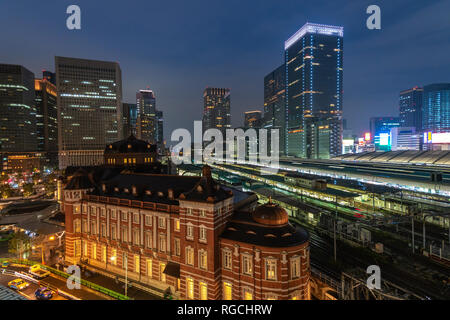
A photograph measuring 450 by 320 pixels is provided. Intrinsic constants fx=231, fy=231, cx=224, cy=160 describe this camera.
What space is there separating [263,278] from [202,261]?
9.02m

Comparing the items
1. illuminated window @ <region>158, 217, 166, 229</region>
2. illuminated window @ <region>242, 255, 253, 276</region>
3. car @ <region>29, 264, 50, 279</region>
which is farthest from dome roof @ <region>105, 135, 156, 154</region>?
illuminated window @ <region>242, 255, 253, 276</region>

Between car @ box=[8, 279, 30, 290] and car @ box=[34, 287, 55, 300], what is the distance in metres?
4.47

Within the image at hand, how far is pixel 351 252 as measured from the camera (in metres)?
47.8

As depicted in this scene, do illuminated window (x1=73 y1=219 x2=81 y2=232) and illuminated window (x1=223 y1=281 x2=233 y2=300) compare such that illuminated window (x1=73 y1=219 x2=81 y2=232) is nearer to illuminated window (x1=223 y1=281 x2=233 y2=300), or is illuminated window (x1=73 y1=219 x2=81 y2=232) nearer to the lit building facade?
the lit building facade

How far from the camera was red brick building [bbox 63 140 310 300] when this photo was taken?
30766 mm

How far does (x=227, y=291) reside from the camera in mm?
33500

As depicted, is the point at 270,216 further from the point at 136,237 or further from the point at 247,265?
the point at 136,237

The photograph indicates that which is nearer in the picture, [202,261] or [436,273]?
[202,261]
